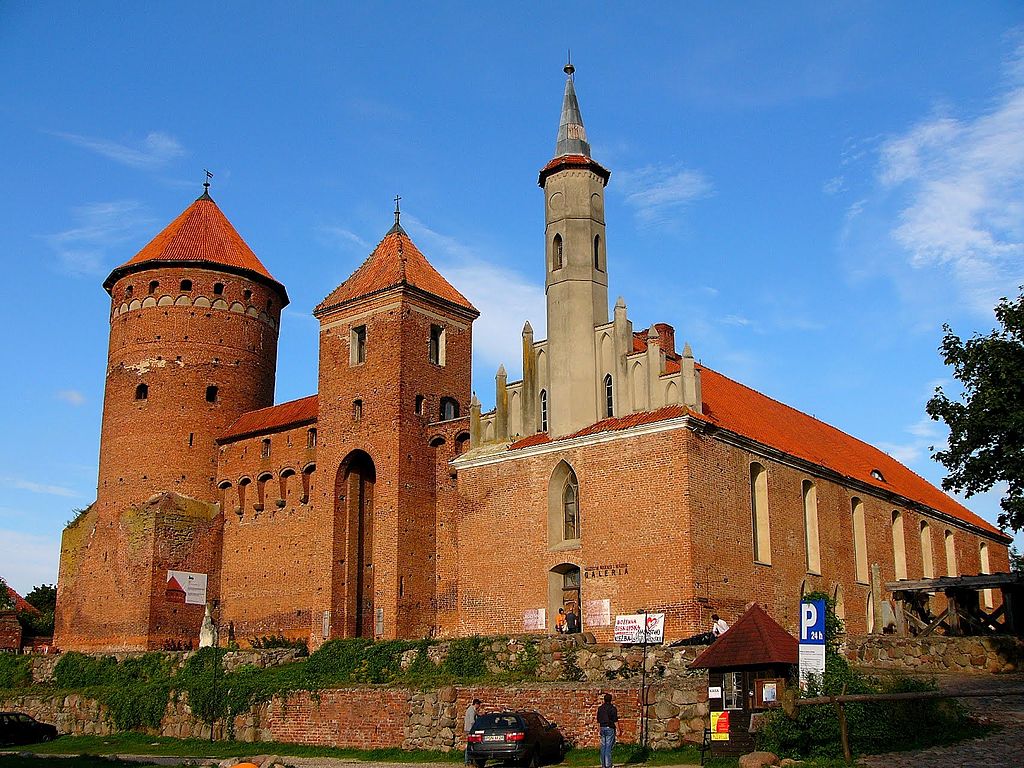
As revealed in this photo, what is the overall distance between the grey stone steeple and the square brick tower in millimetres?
6814

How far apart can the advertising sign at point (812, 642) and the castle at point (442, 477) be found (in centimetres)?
986

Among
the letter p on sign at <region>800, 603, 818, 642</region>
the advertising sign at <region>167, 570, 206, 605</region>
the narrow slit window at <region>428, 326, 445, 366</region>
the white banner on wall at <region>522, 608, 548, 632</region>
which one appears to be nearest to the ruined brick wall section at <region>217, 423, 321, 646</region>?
the advertising sign at <region>167, 570, 206, 605</region>

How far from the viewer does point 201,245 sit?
43.1 m

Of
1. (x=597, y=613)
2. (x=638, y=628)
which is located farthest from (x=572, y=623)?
(x=638, y=628)

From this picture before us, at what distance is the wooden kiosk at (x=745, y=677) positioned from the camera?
18125 millimetres

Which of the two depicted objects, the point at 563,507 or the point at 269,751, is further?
the point at 563,507

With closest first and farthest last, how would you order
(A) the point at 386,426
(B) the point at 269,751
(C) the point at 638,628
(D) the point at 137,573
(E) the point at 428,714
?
(E) the point at 428,714, (B) the point at 269,751, (C) the point at 638,628, (A) the point at 386,426, (D) the point at 137,573

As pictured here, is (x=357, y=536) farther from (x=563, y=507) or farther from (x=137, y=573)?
(x=137, y=573)

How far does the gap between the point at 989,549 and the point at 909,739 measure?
32854mm

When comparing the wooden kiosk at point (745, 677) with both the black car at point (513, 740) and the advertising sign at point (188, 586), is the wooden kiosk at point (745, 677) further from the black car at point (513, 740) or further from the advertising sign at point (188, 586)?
the advertising sign at point (188, 586)

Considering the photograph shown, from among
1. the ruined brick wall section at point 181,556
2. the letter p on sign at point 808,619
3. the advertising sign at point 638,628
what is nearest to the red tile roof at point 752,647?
the letter p on sign at point 808,619

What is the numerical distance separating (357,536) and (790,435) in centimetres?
1422

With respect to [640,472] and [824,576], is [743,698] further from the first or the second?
[824,576]

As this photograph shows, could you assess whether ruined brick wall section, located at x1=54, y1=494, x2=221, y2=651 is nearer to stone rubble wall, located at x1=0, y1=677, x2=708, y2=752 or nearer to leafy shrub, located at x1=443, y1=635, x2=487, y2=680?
stone rubble wall, located at x1=0, y1=677, x2=708, y2=752
